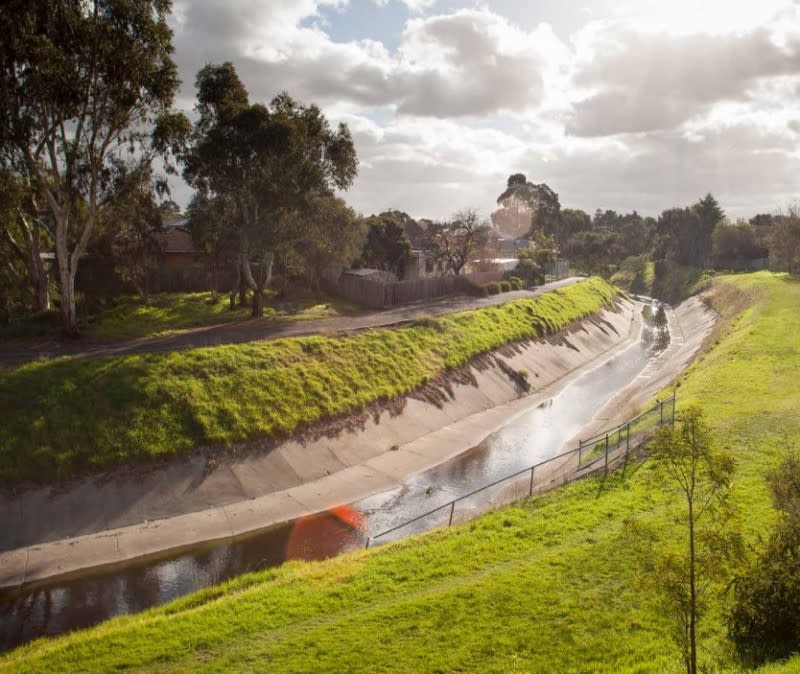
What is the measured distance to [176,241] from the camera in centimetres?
6047

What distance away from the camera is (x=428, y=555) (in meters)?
18.4

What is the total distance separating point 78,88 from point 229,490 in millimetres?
21621

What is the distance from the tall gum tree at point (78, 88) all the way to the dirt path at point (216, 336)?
8.60 ft

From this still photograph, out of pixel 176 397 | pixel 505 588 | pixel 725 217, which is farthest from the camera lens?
pixel 725 217

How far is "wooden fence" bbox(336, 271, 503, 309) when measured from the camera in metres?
60.2

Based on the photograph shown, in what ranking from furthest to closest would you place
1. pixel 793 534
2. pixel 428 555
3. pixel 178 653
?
1. pixel 428 555
2. pixel 178 653
3. pixel 793 534

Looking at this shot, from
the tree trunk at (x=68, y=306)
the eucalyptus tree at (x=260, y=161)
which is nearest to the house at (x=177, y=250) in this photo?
the eucalyptus tree at (x=260, y=161)

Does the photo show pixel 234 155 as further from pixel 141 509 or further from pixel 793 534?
pixel 793 534

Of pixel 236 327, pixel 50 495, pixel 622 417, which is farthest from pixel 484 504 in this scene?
pixel 236 327

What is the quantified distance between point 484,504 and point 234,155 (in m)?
28.4

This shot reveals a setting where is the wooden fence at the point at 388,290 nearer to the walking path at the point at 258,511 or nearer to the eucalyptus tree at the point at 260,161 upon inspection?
the eucalyptus tree at the point at 260,161

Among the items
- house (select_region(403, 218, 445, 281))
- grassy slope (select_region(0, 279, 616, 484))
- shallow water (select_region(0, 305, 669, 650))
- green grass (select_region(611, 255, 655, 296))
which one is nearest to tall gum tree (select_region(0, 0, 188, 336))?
grassy slope (select_region(0, 279, 616, 484))

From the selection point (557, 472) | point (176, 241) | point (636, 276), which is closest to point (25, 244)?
point (176, 241)

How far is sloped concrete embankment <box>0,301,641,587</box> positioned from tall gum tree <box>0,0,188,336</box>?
48.3 feet
